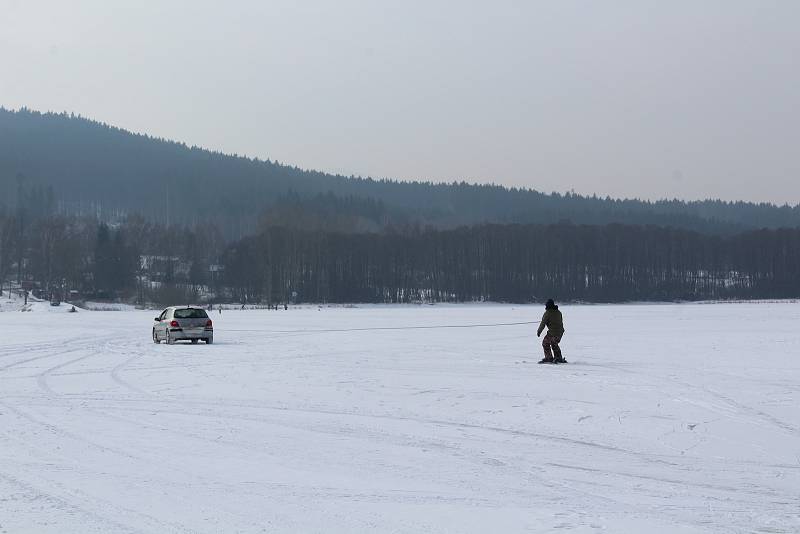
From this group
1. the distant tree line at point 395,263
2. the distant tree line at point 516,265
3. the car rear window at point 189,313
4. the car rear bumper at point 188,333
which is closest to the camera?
the car rear bumper at point 188,333

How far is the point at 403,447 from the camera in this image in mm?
12531

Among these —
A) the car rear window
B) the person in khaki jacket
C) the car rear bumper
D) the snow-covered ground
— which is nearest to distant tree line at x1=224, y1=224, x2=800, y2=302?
the car rear window

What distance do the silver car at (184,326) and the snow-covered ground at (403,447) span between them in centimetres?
1102

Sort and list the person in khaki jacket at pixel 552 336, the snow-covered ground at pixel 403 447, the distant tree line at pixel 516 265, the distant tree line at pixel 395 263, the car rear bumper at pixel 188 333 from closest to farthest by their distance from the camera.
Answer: the snow-covered ground at pixel 403 447 → the person in khaki jacket at pixel 552 336 → the car rear bumper at pixel 188 333 → the distant tree line at pixel 395 263 → the distant tree line at pixel 516 265

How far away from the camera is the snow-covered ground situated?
866cm

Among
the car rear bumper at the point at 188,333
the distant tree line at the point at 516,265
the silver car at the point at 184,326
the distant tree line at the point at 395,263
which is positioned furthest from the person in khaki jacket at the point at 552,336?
the distant tree line at the point at 516,265

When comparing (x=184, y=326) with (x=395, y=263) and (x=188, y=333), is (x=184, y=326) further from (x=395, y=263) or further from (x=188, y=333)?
(x=395, y=263)

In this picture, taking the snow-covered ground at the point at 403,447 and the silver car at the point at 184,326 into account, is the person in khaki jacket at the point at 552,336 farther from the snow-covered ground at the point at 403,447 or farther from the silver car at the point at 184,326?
the silver car at the point at 184,326

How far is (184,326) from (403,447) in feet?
87.0

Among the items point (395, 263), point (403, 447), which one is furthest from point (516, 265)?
point (403, 447)

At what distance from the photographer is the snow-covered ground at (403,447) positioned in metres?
8.66

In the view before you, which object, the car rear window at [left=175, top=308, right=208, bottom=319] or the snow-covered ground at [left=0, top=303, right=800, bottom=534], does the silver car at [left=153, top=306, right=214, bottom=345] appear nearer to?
the car rear window at [left=175, top=308, right=208, bottom=319]

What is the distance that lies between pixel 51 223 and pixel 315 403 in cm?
14003

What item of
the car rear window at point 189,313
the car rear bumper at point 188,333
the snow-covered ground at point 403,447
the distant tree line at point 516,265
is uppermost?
the distant tree line at point 516,265
